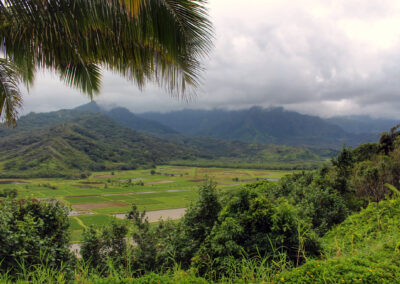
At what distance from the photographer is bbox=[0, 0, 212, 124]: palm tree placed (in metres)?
3.22

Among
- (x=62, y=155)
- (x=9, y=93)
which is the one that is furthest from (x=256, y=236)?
(x=62, y=155)

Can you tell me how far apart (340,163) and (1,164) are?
399 ft

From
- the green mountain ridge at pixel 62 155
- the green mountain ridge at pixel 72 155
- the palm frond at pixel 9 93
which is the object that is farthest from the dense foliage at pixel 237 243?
the green mountain ridge at pixel 62 155

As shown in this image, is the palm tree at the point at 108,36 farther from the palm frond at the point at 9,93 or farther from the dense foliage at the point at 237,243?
the dense foliage at the point at 237,243

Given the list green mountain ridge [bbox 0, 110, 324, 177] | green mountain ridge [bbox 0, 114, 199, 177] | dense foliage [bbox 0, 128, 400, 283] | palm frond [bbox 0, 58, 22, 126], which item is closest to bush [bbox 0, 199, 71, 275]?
dense foliage [bbox 0, 128, 400, 283]

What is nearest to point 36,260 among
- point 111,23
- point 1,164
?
point 111,23

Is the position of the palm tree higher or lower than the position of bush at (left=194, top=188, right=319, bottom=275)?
higher

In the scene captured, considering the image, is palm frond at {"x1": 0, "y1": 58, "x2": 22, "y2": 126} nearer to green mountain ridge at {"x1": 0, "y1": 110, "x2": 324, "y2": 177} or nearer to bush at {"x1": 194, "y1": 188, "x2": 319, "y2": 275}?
bush at {"x1": 194, "y1": 188, "x2": 319, "y2": 275}

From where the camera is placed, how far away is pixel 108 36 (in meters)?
3.91

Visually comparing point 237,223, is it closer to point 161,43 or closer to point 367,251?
point 367,251

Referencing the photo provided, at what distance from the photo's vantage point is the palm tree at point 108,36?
322 centimetres

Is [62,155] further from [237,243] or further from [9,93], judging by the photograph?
[237,243]

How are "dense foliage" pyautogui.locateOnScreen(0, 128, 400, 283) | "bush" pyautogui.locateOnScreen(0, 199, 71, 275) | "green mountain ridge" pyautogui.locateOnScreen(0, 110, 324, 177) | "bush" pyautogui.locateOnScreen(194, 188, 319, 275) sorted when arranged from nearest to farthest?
"dense foliage" pyautogui.locateOnScreen(0, 128, 400, 283), "bush" pyautogui.locateOnScreen(0, 199, 71, 275), "bush" pyautogui.locateOnScreen(194, 188, 319, 275), "green mountain ridge" pyautogui.locateOnScreen(0, 110, 324, 177)

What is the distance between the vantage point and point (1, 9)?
10.7 feet
